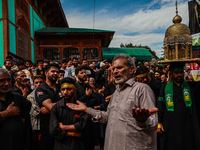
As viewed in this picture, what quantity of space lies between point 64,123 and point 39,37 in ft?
41.7

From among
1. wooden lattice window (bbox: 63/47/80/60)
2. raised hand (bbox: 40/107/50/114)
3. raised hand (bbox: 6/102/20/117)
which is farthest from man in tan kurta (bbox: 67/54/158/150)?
wooden lattice window (bbox: 63/47/80/60)

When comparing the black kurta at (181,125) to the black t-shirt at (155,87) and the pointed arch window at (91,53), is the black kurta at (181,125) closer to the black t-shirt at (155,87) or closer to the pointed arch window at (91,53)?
the black t-shirt at (155,87)

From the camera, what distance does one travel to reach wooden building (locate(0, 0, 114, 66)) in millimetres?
9248

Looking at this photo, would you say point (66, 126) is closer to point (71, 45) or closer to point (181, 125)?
point (181, 125)

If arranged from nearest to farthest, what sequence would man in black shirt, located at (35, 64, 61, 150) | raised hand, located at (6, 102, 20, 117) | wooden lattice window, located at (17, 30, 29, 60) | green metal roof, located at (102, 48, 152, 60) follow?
raised hand, located at (6, 102, 20, 117), man in black shirt, located at (35, 64, 61, 150), wooden lattice window, located at (17, 30, 29, 60), green metal roof, located at (102, 48, 152, 60)

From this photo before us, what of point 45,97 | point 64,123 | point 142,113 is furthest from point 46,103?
point 142,113

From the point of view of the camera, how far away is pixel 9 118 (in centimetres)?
238

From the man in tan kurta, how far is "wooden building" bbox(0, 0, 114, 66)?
8.13m

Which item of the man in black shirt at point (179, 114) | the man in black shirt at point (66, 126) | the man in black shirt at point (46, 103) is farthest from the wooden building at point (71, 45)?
the man in black shirt at point (66, 126)

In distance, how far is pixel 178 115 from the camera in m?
3.29

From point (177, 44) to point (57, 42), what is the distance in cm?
1116

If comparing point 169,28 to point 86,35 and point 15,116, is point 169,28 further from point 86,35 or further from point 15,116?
point 86,35

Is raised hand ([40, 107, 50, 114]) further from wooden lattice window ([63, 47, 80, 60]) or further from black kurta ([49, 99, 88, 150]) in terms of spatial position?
wooden lattice window ([63, 47, 80, 60])

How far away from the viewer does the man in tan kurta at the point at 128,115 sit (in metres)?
1.87
